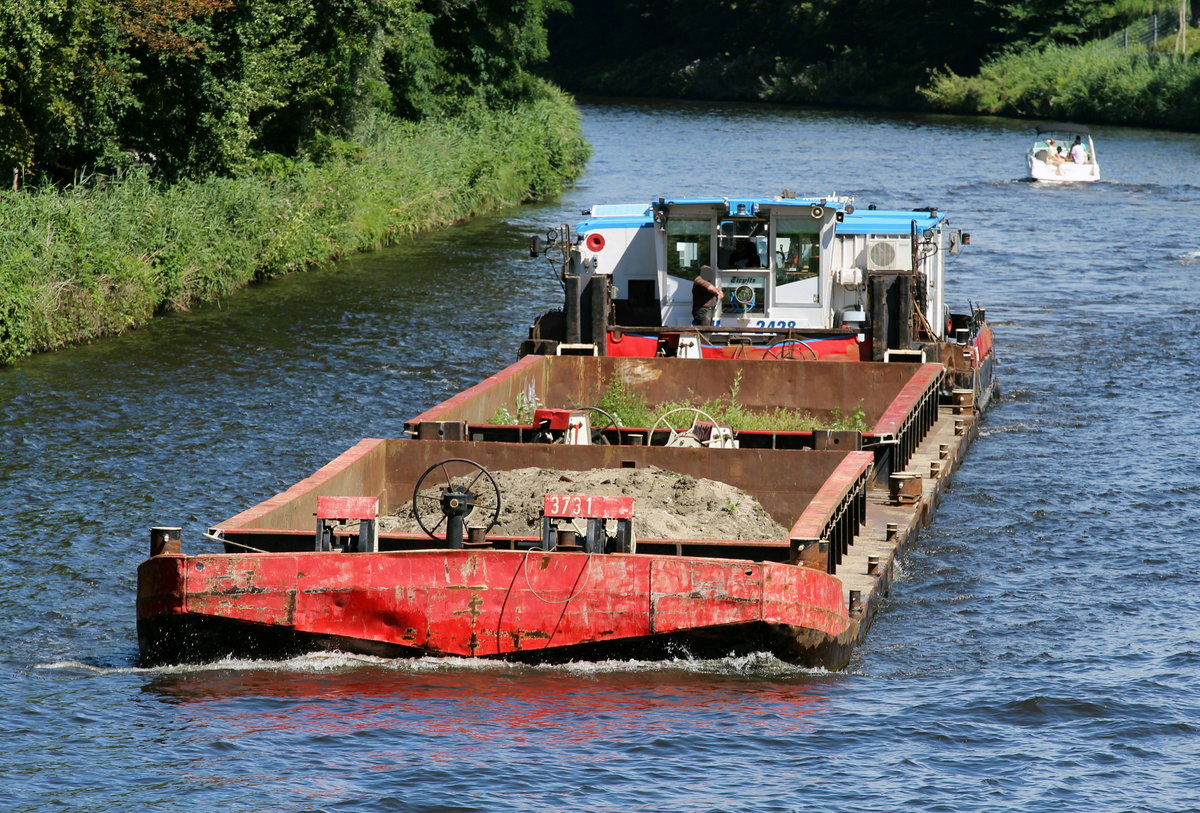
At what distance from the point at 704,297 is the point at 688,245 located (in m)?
0.98

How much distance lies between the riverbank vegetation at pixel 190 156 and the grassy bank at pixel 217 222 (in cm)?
4

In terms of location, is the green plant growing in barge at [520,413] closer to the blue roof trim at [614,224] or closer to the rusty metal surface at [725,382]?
the rusty metal surface at [725,382]

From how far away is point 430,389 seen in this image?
83.3ft

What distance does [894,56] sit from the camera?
103062mm

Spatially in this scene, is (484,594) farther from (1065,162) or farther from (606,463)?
(1065,162)

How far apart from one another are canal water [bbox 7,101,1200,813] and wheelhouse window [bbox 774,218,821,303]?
3.42m

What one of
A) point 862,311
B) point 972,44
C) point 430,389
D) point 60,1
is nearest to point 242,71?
point 60,1

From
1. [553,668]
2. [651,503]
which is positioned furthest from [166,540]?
[651,503]

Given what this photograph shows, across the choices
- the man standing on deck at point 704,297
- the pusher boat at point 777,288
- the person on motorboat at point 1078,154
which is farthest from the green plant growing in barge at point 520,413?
the person on motorboat at point 1078,154

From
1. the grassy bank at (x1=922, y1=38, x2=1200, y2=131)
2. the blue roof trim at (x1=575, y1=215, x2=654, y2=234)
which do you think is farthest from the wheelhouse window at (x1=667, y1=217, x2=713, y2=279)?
the grassy bank at (x1=922, y1=38, x2=1200, y2=131)

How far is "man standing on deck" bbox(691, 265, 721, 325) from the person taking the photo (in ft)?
77.0

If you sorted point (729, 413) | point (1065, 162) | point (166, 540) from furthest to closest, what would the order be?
1. point (1065, 162)
2. point (729, 413)
3. point (166, 540)

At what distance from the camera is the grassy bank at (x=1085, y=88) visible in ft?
250

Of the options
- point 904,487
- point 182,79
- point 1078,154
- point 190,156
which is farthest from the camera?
point 1078,154
